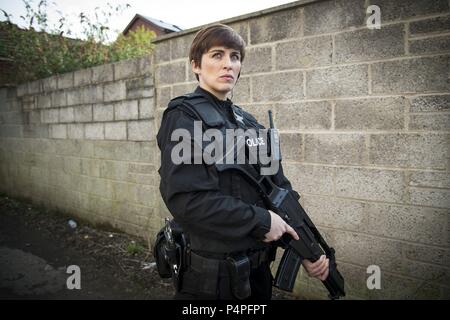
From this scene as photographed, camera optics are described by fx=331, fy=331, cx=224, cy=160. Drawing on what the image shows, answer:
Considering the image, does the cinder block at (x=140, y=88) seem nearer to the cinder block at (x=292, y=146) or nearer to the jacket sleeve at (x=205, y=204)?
the cinder block at (x=292, y=146)

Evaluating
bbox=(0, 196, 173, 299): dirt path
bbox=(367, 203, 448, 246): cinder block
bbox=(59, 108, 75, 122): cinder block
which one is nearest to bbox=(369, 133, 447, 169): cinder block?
bbox=(367, 203, 448, 246): cinder block

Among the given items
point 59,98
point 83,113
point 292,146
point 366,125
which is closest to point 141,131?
point 83,113

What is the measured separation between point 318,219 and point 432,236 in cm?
77

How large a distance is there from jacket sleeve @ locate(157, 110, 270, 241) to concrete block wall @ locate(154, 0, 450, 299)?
124 cm

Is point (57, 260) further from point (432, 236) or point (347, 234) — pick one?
point (432, 236)

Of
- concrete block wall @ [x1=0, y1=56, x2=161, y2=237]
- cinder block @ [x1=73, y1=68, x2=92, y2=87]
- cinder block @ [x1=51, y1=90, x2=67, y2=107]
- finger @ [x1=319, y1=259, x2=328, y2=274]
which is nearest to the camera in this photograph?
finger @ [x1=319, y1=259, x2=328, y2=274]

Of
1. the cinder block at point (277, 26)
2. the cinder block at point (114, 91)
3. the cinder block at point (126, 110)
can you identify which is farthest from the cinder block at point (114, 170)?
the cinder block at point (277, 26)

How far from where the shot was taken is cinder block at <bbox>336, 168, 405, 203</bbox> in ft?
7.39

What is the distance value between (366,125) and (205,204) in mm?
1506

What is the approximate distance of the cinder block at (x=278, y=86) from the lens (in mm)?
2646

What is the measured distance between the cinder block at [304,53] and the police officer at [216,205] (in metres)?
1.01

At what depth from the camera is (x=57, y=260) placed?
369 cm

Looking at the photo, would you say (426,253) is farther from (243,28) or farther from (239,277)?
(243,28)

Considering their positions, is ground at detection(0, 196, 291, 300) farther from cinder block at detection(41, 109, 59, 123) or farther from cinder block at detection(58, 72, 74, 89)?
cinder block at detection(58, 72, 74, 89)
